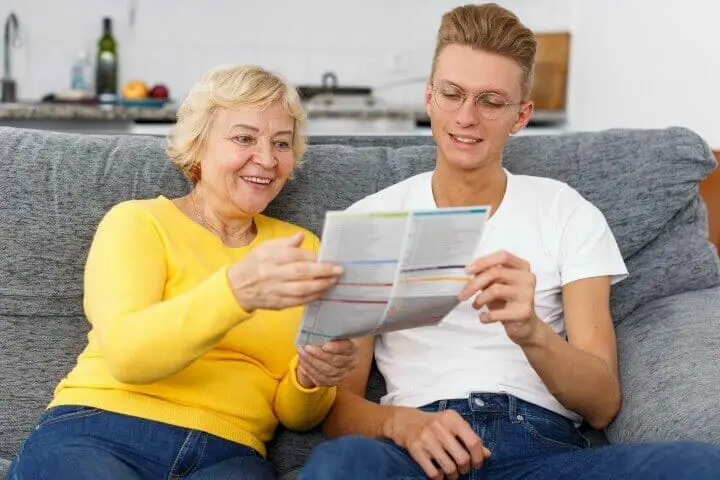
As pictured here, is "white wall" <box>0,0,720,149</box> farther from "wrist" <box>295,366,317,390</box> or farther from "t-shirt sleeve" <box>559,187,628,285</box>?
"wrist" <box>295,366,317,390</box>

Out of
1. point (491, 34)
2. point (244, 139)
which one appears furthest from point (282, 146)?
point (491, 34)

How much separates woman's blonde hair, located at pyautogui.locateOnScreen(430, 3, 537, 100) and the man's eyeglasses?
8cm

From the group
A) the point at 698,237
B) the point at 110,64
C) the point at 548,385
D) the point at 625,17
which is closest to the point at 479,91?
the point at 548,385

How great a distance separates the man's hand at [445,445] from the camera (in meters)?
1.66

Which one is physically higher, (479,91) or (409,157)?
(479,91)

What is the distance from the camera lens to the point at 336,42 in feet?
16.3

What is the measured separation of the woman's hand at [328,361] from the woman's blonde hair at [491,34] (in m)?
0.61

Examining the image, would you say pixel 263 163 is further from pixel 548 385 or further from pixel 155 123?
pixel 155 123

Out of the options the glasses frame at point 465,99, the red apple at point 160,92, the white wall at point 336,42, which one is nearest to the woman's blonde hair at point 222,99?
the glasses frame at point 465,99

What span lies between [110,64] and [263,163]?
9.62 ft

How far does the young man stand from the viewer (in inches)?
68.1

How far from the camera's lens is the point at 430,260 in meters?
1.44

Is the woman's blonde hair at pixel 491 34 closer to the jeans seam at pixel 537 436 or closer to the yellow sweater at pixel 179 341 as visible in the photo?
the yellow sweater at pixel 179 341

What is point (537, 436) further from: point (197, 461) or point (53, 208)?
point (53, 208)
